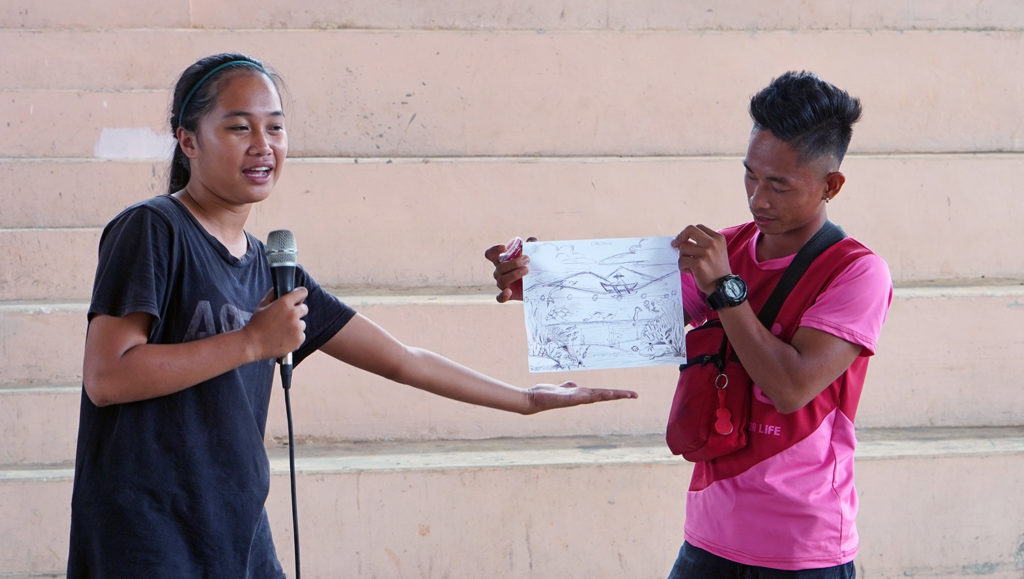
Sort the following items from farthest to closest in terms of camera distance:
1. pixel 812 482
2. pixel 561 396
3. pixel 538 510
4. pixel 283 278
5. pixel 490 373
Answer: pixel 490 373
pixel 538 510
pixel 561 396
pixel 812 482
pixel 283 278

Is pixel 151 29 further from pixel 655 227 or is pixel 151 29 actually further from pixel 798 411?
pixel 798 411

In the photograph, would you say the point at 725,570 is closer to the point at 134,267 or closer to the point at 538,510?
the point at 134,267

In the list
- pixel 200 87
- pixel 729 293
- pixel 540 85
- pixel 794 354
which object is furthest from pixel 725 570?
pixel 540 85

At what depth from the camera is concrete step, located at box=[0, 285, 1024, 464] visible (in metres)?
3.81

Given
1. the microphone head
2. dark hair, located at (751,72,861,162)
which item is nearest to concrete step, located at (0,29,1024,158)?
dark hair, located at (751,72,861,162)

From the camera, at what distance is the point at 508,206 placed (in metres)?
4.27

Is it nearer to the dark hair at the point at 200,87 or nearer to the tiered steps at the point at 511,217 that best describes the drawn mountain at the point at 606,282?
the dark hair at the point at 200,87

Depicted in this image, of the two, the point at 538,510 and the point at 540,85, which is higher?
the point at 540,85

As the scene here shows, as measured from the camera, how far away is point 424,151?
4.45 m

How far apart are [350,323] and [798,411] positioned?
0.98 metres

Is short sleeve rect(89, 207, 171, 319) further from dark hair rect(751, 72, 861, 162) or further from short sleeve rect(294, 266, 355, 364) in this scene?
dark hair rect(751, 72, 861, 162)

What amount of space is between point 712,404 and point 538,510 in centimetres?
171

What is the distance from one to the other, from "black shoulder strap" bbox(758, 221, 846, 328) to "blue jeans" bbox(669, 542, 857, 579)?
0.51m

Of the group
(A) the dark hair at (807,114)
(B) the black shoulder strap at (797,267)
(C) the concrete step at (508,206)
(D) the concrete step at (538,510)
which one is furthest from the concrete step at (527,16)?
(B) the black shoulder strap at (797,267)
